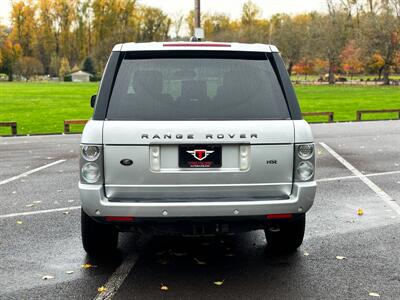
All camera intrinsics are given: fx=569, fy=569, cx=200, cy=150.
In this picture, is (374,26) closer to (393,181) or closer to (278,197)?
(393,181)

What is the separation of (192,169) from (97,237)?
1361mm

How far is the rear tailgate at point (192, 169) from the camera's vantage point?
4.45m

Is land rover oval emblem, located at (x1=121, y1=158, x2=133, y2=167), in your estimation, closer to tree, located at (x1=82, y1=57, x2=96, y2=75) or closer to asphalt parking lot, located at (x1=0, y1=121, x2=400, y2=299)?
asphalt parking lot, located at (x1=0, y1=121, x2=400, y2=299)

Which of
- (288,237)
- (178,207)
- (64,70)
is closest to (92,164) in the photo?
(178,207)

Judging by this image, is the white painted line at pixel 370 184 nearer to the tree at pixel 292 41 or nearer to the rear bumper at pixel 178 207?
the rear bumper at pixel 178 207

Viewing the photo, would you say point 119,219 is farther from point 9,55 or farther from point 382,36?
point 9,55

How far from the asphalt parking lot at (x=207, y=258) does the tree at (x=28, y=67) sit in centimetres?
10904

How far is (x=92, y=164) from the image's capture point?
14.8ft

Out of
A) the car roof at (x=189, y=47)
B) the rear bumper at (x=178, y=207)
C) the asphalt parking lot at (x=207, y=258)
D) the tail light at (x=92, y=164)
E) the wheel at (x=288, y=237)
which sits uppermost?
the car roof at (x=189, y=47)

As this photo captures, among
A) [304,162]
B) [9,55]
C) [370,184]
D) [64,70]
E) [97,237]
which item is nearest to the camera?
[304,162]

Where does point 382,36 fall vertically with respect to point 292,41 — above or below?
above

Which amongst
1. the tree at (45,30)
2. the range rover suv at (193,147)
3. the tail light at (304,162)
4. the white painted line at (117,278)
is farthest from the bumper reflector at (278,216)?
the tree at (45,30)

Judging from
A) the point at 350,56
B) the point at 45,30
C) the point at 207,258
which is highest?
the point at 45,30

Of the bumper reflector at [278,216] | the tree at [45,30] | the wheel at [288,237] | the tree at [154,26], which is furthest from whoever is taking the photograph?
the tree at [45,30]
